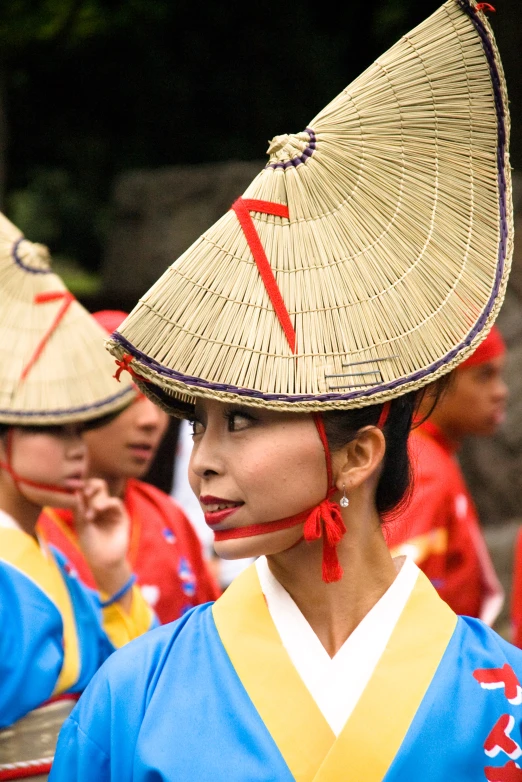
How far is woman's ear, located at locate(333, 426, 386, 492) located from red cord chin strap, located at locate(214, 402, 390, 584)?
2 cm

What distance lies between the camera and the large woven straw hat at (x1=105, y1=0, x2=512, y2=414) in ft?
5.62

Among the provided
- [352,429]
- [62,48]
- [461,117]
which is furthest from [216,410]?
[62,48]

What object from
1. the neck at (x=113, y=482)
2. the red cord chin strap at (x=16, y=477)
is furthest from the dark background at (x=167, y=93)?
the red cord chin strap at (x=16, y=477)

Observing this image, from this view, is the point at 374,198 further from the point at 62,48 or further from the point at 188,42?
the point at 188,42

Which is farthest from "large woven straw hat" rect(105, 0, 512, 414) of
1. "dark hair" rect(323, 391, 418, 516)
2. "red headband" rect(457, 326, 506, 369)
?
"red headband" rect(457, 326, 506, 369)

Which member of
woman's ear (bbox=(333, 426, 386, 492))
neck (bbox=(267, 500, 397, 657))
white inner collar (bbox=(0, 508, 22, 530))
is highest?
woman's ear (bbox=(333, 426, 386, 492))

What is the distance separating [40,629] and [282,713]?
1102mm

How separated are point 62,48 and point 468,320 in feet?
17.4

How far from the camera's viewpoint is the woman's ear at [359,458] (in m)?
1.84

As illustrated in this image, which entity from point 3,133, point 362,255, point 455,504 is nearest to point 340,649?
point 362,255

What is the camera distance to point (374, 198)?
1.81m

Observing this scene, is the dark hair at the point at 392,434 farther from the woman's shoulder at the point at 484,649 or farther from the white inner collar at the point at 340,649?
the woman's shoulder at the point at 484,649

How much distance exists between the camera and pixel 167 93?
7039 millimetres

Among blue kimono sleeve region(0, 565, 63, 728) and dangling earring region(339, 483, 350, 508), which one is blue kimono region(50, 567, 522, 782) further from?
blue kimono sleeve region(0, 565, 63, 728)
